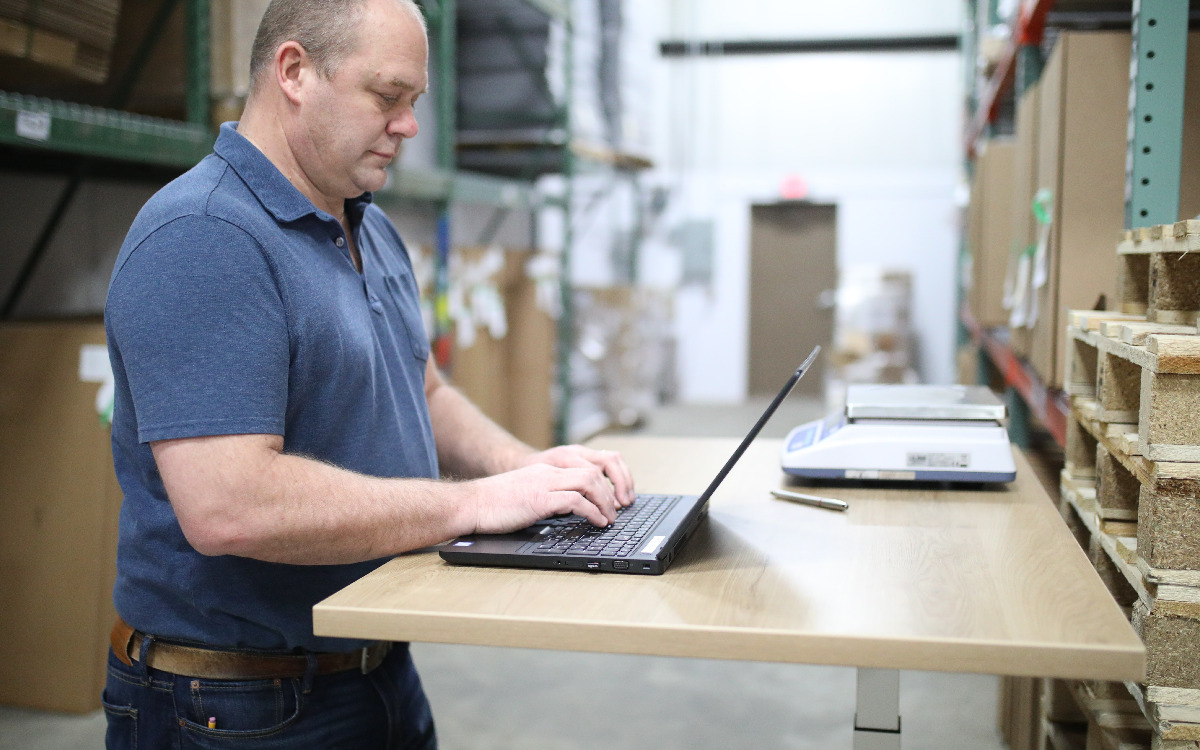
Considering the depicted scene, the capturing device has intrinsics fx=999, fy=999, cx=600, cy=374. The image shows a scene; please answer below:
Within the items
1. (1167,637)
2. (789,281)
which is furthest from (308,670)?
(789,281)

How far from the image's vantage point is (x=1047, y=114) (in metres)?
2.43

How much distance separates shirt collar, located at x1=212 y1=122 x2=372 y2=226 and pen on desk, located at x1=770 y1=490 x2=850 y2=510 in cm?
87

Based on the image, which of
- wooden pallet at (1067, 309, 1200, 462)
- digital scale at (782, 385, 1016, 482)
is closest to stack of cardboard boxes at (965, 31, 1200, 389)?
digital scale at (782, 385, 1016, 482)

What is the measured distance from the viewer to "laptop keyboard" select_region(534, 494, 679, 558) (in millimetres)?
1254

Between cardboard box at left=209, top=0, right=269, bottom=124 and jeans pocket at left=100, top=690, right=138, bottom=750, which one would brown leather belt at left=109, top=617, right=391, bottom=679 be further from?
cardboard box at left=209, top=0, right=269, bottom=124

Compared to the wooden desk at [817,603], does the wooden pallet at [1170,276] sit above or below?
above

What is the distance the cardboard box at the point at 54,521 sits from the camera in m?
2.97

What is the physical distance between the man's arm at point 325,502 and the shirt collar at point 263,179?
357mm

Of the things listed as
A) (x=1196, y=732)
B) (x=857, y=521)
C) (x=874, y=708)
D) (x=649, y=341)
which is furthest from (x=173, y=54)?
(x=649, y=341)

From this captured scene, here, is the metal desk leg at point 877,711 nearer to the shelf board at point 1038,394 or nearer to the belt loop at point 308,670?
the belt loop at point 308,670

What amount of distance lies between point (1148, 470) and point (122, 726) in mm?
1523

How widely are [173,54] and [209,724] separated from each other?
2.72m

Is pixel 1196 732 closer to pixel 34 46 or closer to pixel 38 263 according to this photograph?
pixel 34 46

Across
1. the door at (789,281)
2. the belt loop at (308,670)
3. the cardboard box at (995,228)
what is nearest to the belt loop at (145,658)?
the belt loop at (308,670)
